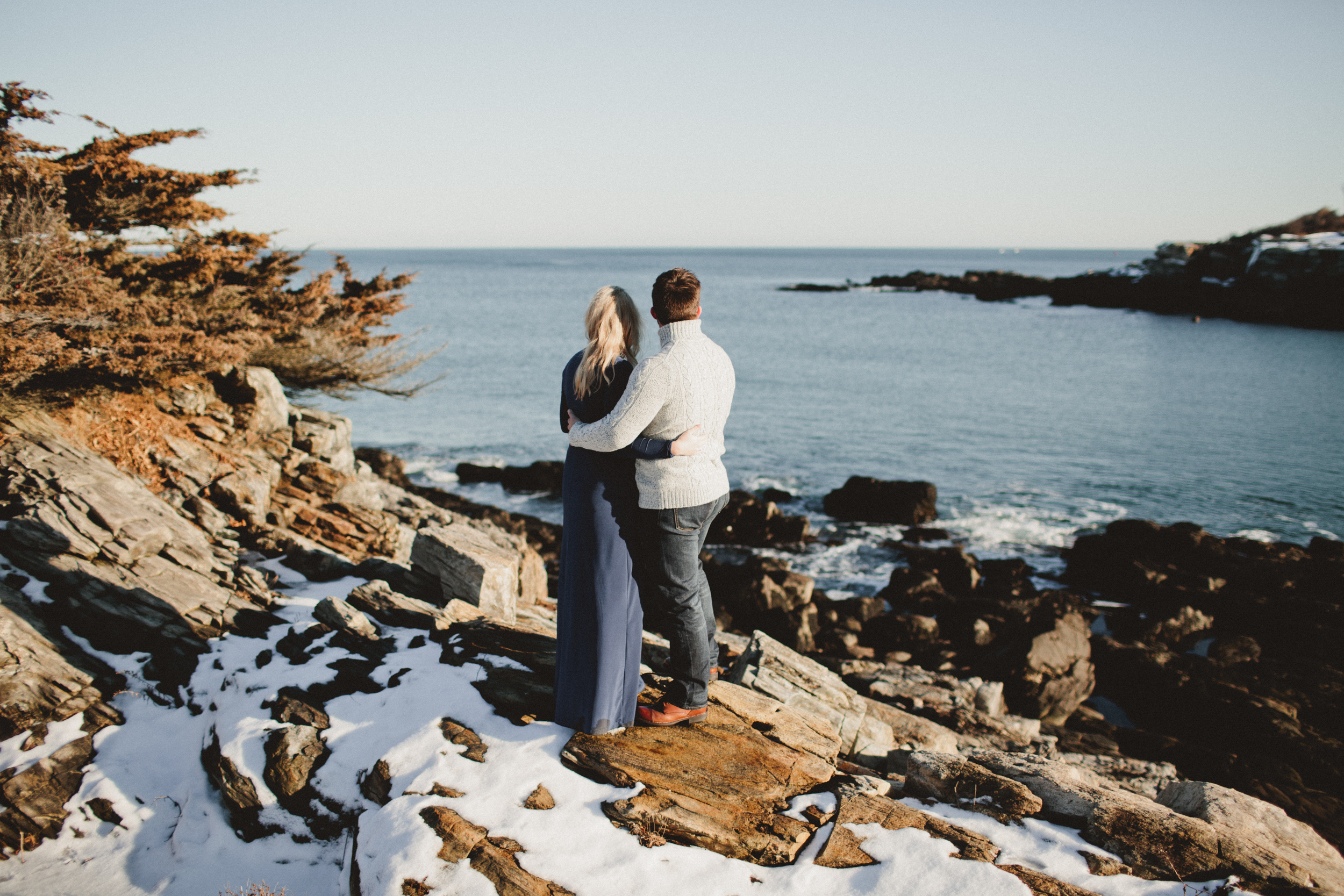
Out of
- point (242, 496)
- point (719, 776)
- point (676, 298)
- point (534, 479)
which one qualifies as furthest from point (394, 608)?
point (534, 479)

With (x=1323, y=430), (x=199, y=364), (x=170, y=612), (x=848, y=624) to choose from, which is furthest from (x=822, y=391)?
(x=170, y=612)

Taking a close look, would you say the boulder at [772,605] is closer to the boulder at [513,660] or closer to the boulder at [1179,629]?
the boulder at [1179,629]

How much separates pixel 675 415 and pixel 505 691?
2.32 m

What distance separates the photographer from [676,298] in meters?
3.80

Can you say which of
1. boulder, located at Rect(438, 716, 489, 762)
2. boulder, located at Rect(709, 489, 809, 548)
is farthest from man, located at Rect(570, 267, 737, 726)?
boulder, located at Rect(709, 489, 809, 548)

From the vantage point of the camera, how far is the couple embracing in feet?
12.6

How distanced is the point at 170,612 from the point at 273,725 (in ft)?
6.33

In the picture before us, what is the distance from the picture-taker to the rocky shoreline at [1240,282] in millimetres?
56125

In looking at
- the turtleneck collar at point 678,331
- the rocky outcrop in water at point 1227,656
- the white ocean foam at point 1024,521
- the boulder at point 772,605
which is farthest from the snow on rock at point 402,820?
the white ocean foam at point 1024,521

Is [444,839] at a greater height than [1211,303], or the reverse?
[1211,303]

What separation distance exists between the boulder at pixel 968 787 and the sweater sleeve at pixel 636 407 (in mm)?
2839

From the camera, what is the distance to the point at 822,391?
3291cm

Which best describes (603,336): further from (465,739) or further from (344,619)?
(344,619)

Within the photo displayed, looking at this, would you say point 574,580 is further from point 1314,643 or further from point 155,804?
point 1314,643
